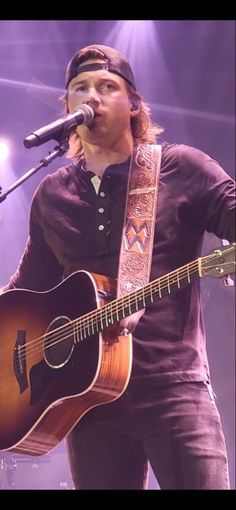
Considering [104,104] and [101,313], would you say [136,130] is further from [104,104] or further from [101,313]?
[101,313]

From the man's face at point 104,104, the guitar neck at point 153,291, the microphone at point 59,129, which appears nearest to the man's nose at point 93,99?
the man's face at point 104,104

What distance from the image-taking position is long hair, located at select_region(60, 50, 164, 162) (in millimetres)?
2086

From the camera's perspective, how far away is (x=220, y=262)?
1562 millimetres

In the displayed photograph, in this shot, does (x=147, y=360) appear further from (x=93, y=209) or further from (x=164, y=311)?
(x=93, y=209)

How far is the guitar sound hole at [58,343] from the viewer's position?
1.84 m

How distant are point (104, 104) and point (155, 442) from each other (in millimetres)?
1024

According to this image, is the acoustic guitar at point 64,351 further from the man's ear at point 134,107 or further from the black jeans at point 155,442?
the man's ear at point 134,107

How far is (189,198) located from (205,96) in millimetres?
1161

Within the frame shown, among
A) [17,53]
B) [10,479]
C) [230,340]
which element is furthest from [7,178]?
[230,340]

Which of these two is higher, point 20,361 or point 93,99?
point 93,99

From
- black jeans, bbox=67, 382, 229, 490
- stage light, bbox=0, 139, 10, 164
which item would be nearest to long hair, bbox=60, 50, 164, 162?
stage light, bbox=0, 139, 10, 164

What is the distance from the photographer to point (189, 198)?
1.78 metres

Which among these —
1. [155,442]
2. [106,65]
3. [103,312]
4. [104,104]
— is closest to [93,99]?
[104,104]

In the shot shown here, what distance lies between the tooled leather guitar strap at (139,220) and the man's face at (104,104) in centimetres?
11
